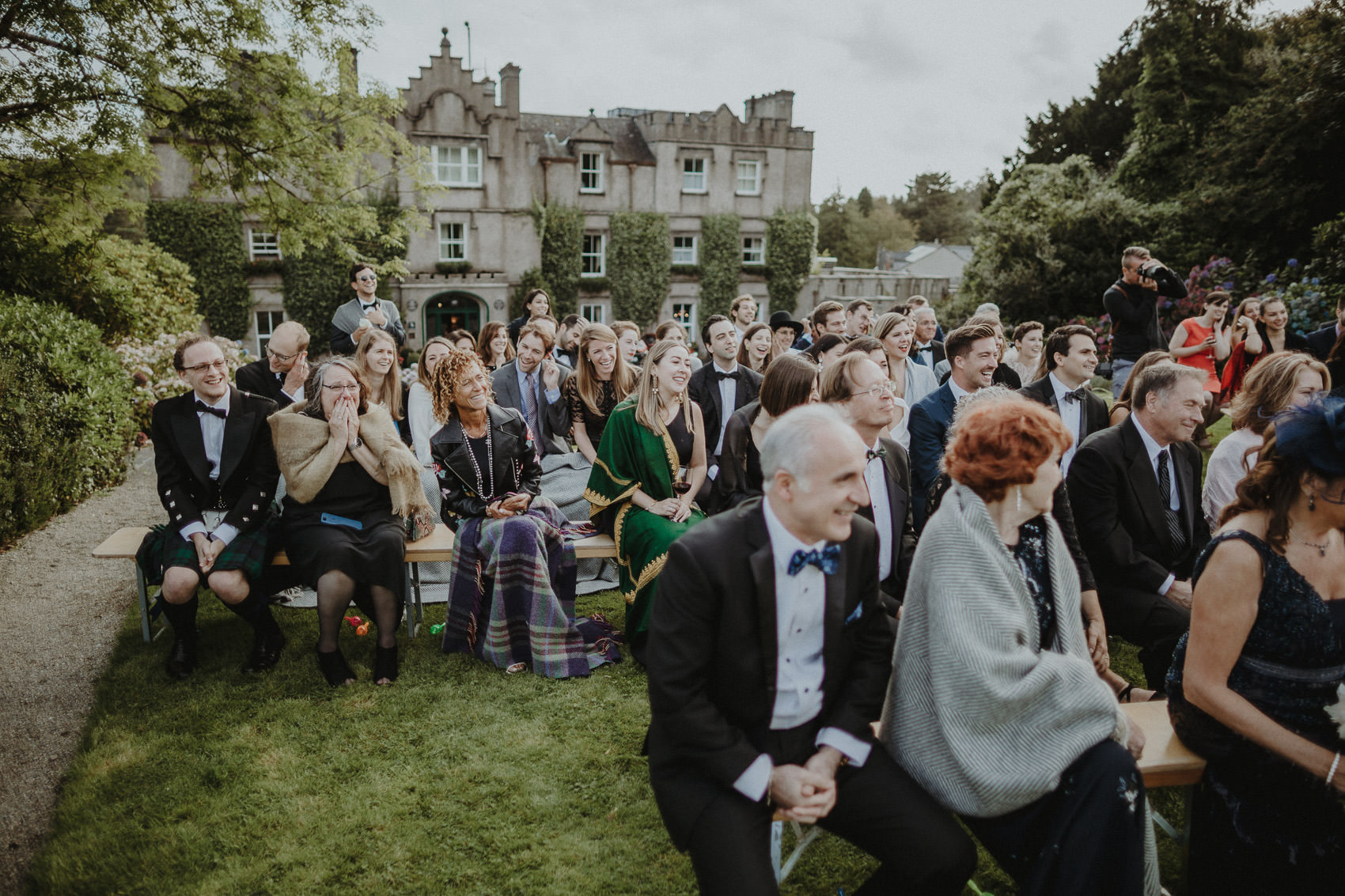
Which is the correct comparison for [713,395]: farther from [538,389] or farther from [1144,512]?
[1144,512]

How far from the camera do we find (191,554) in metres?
5.00

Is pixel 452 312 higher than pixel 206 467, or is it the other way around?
pixel 452 312

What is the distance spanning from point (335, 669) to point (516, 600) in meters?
1.18

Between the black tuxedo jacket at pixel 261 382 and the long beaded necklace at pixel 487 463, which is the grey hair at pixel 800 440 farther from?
the black tuxedo jacket at pixel 261 382

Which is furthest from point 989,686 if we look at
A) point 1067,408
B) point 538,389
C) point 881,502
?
point 538,389

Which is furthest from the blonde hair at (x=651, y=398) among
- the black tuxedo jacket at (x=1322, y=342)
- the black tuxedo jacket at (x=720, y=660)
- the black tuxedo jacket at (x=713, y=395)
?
the black tuxedo jacket at (x=1322, y=342)

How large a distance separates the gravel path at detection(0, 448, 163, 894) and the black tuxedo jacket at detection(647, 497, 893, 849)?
300 centimetres

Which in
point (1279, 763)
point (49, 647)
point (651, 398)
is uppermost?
point (651, 398)

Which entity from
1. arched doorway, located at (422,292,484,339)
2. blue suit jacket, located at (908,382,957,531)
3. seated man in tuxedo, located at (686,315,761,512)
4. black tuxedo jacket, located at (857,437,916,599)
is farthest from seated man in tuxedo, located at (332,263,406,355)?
arched doorway, located at (422,292,484,339)

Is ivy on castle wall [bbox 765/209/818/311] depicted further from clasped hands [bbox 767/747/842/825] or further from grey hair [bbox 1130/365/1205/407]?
clasped hands [bbox 767/747/842/825]

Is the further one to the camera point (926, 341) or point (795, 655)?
point (926, 341)

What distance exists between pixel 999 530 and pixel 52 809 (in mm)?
4573

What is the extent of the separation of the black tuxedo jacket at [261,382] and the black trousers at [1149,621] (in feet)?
20.6

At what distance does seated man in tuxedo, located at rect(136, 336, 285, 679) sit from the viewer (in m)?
4.98
